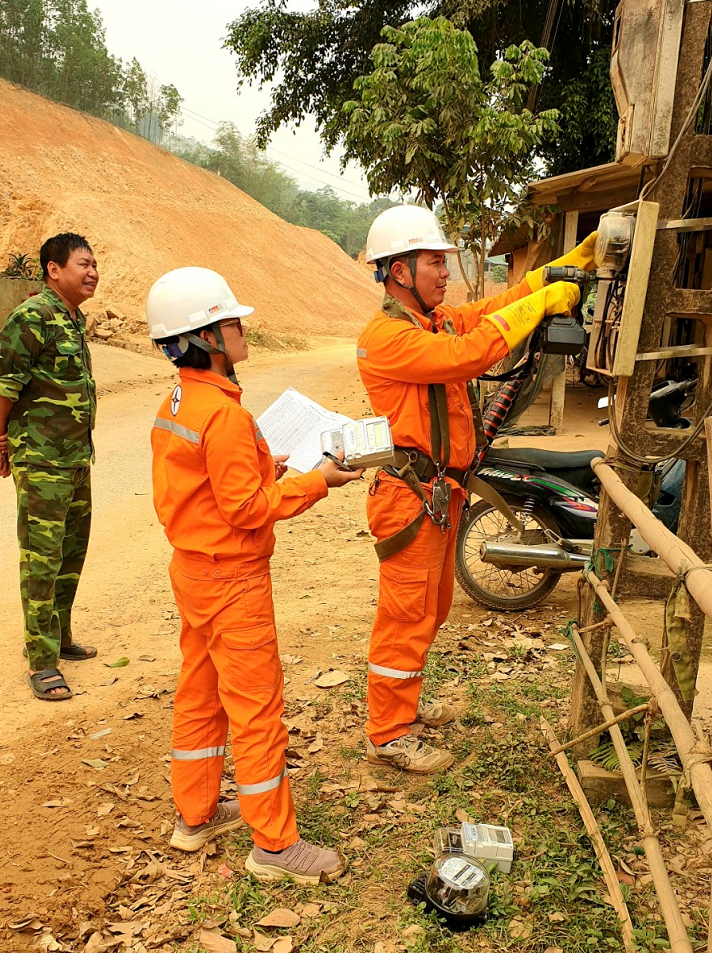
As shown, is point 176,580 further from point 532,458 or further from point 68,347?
point 532,458

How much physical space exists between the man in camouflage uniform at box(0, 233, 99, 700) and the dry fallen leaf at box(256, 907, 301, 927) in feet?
6.58

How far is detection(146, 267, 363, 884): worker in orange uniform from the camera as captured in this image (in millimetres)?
2549

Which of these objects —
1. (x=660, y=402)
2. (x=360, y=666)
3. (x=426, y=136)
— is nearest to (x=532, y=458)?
(x=660, y=402)

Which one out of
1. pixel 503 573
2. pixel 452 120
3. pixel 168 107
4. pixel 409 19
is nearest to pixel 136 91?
pixel 168 107

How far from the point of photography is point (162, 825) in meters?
3.24

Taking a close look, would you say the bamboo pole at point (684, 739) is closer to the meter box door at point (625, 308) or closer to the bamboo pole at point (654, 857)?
the bamboo pole at point (654, 857)

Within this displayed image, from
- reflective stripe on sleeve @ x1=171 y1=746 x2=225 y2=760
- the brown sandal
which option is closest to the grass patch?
reflective stripe on sleeve @ x1=171 y1=746 x2=225 y2=760

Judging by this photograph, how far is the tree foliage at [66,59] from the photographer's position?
133ft

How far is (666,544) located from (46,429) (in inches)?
126

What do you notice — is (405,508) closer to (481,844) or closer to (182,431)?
(182,431)

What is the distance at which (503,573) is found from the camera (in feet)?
18.4

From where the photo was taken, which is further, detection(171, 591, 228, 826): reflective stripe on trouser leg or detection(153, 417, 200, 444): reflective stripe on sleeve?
detection(171, 591, 228, 826): reflective stripe on trouser leg

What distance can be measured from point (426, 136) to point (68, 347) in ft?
27.4

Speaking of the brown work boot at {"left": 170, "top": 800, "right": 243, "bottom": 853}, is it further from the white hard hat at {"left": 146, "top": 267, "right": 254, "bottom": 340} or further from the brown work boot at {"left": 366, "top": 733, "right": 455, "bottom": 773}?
the white hard hat at {"left": 146, "top": 267, "right": 254, "bottom": 340}
